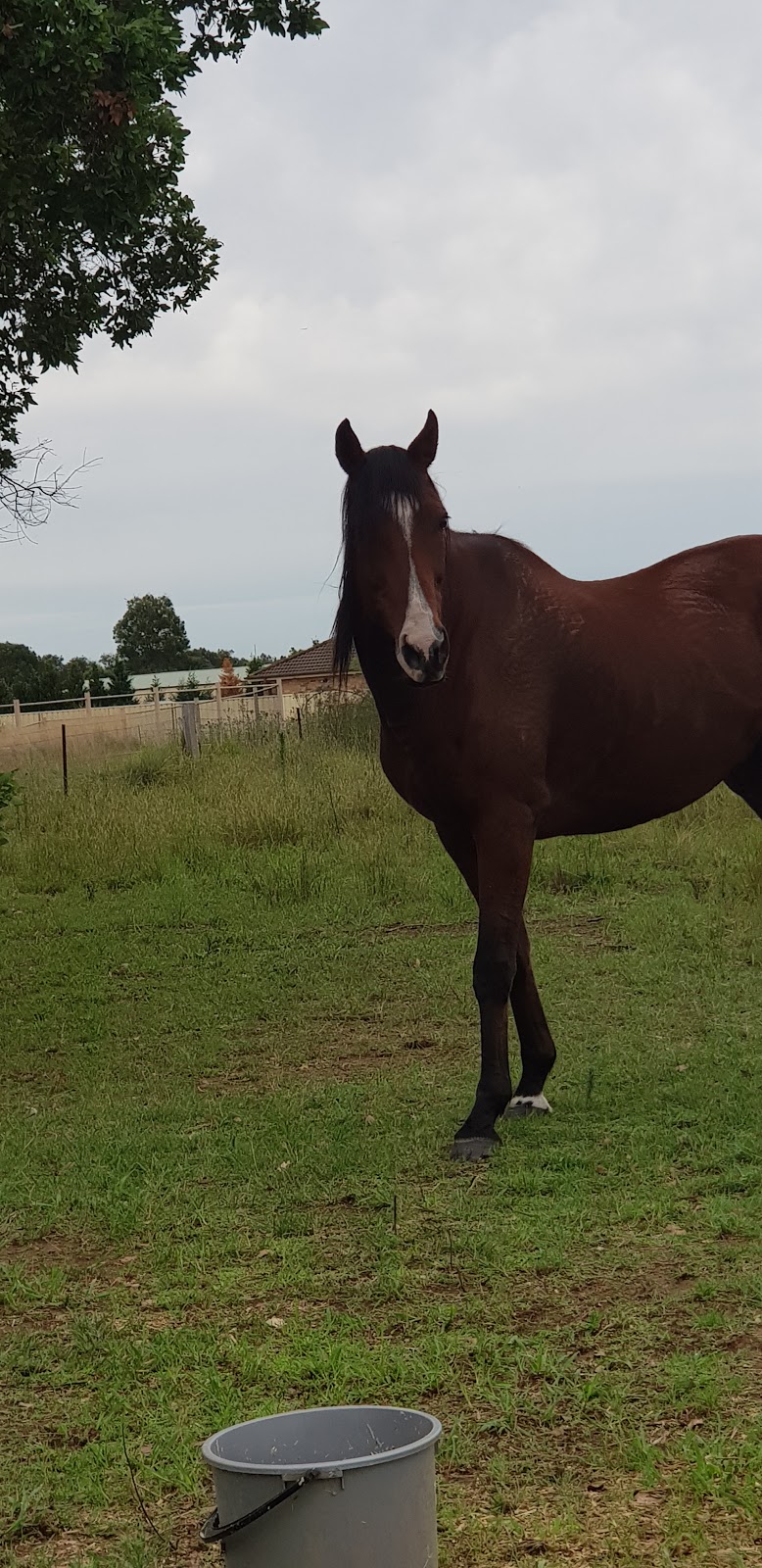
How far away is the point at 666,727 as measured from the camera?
5.46 meters

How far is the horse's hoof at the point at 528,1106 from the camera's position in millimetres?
5320

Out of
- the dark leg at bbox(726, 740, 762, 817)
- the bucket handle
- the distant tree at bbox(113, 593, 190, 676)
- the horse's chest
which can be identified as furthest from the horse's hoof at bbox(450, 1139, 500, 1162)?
the distant tree at bbox(113, 593, 190, 676)

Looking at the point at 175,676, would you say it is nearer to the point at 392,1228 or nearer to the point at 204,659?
the point at 204,659

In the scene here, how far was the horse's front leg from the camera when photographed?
493 cm

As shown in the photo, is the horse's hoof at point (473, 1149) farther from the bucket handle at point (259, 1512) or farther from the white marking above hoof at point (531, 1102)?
the bucket handle at point (259, 1512)

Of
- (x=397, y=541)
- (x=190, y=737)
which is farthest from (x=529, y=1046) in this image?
(x=190, y=737)

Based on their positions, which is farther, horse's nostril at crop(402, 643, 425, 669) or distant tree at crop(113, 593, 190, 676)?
distant tree at crop(113, 593, 190, 676)

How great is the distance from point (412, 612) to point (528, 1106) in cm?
203

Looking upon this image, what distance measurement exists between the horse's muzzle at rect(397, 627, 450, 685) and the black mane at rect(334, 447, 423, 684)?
519 mm

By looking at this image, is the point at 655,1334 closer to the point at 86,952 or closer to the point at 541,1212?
the point at 541,1212

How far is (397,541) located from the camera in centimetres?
458

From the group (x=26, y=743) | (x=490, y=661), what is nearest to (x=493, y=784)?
(x=490, y=661)

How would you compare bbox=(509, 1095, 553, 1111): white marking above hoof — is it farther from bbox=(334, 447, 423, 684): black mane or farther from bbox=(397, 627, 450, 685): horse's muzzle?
bbox=(334, 447, 423, 684): black mane

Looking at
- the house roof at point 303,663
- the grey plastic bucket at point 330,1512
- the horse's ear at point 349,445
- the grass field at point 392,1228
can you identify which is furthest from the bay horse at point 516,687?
the house roof at point 303,663
